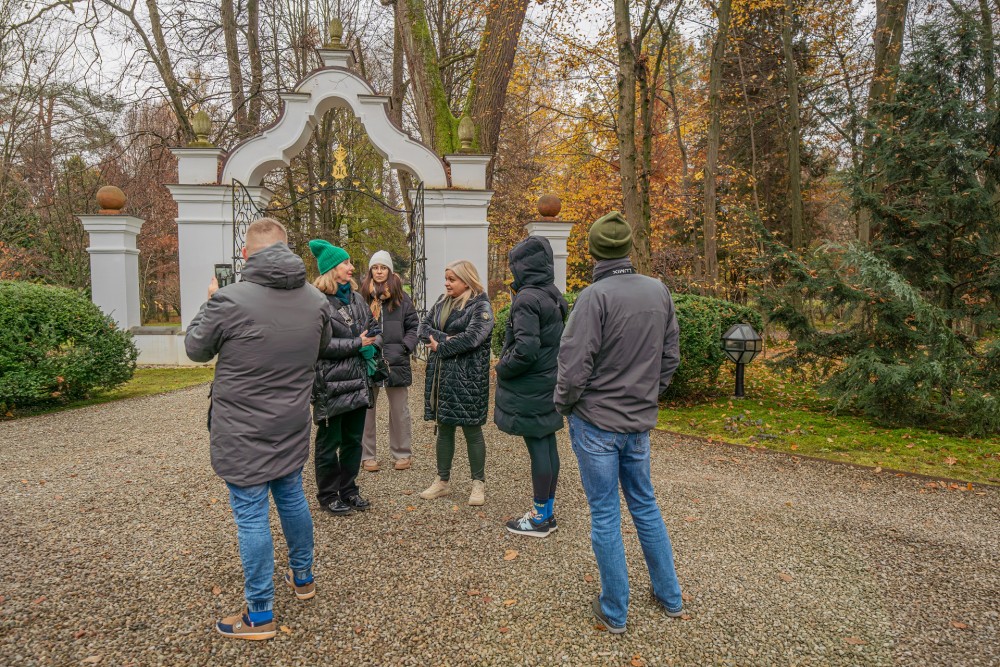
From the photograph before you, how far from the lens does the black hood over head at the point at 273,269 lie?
262 centimetres

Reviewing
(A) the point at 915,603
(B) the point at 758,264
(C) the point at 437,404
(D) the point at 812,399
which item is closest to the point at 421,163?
(B) the point at 758,264

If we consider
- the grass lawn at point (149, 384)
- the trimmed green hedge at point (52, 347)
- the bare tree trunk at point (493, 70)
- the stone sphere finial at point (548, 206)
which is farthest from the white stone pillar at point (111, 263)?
the stone sphere finial at point (548, 206)

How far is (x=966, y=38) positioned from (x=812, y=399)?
14.4ft

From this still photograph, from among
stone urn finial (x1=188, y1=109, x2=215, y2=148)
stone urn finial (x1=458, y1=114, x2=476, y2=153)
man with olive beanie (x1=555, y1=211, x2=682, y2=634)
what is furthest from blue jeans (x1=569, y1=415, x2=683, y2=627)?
stone urn finial (x1=188, y1=109, x2=215, y2=148)

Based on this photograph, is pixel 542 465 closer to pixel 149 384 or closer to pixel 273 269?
pixel 273 269

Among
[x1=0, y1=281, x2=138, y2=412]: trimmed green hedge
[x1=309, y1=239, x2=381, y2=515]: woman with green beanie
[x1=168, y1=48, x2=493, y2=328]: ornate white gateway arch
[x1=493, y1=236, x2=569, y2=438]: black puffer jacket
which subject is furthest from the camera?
[x1=168, y1=48, x2=493, y2=328]: ornate white gateway arch

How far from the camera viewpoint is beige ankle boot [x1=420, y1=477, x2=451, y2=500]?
4.40m

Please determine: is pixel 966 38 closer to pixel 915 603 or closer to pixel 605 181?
pixel 915 603

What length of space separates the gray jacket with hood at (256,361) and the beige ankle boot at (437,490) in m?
1.84

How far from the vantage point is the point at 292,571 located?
300 cm

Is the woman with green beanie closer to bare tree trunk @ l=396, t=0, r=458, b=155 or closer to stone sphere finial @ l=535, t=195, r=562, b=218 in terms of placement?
stone sphere finial @ l=535, t=195, r=562, b=218

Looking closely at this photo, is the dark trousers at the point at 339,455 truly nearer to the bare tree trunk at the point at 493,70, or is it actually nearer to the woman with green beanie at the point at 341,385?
the woman with green beanie at the point at 341,385

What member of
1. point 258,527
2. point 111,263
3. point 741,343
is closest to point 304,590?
point 258,527

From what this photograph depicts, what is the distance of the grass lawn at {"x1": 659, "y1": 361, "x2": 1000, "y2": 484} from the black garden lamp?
0.38 metres
